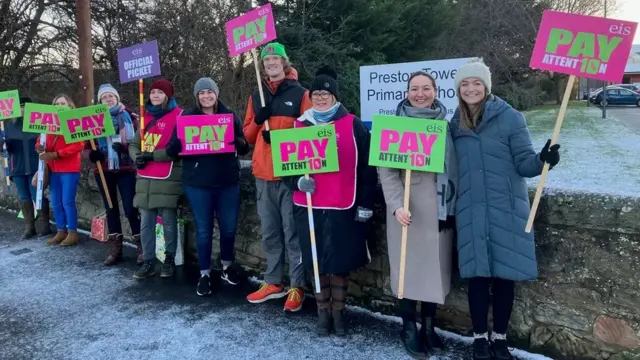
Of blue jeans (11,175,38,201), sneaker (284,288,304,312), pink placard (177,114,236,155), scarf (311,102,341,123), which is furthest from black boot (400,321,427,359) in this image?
blue jeans (11,175,38,201)

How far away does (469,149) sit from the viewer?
2.91 m

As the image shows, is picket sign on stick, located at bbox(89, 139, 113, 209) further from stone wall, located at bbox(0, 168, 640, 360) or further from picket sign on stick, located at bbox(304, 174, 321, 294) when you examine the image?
stone wall, located at bbox(0, 168, 640, 360)

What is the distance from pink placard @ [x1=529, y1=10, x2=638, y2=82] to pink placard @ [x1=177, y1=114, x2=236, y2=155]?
2412 millimetres

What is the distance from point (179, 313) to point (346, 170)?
183 centimetres

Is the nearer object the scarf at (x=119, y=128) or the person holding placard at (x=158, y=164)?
the person holding placard at (x=158, y=164)

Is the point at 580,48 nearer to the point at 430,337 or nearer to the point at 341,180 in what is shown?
the point at 341,180

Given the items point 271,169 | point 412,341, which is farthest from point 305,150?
point 412,341

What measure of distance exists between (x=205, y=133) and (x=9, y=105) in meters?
3.41

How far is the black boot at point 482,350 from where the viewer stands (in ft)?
9.89

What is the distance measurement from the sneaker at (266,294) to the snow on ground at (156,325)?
0.22ft

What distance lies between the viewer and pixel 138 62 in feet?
16.4

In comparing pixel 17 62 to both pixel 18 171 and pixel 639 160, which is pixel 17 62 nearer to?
pixel 18 171

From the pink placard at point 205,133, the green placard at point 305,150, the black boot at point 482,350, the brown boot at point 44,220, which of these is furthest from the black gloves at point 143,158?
the black boot at point 482,350

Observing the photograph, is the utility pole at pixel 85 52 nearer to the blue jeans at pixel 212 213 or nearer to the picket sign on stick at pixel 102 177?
Answer: the picket sign on stick at pixel 102 177
